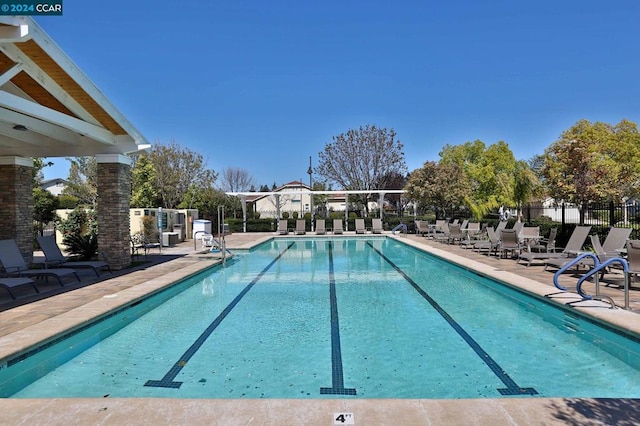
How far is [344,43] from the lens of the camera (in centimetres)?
1945

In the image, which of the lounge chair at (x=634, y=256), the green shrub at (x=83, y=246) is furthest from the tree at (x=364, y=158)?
the lounge chair at (x=634, y=256)

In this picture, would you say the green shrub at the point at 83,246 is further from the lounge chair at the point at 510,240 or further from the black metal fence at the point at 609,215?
the black metal fence at the point at 609,215

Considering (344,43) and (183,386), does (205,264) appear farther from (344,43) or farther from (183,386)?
(344,43)

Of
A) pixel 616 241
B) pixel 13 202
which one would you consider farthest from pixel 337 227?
pixel 616 241

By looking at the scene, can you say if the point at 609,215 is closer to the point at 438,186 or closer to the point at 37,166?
the point at 438,186

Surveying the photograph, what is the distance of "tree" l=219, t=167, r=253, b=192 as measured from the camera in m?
53.0

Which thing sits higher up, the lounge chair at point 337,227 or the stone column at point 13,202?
the stone column at point 13,202

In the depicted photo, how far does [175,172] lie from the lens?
32625 mm

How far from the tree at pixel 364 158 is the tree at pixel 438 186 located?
11011 millimetres

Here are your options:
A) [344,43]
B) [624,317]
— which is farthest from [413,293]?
[344,43]

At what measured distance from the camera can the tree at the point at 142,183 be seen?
94.7 feet

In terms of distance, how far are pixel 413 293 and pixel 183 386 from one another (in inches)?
218

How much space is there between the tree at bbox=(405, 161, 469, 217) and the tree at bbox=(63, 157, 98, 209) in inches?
900

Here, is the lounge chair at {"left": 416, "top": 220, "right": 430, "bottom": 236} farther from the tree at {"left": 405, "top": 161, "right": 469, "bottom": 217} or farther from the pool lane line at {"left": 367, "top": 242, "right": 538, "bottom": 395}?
Answer: the pool lane line at {"left": 367, "top": 242, "right": 538, "bottom": 395}
